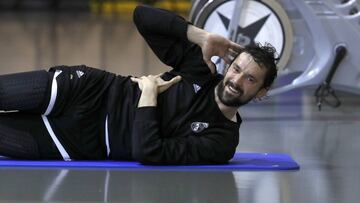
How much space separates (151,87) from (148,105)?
9 centimetres

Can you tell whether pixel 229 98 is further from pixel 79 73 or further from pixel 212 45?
pixel 79 73

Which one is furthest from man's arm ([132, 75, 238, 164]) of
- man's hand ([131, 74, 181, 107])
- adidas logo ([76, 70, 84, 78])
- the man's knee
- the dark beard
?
the man's knee

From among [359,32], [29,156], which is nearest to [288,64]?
[359,32]

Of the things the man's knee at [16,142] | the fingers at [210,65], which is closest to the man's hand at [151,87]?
the fingers at [210,65]

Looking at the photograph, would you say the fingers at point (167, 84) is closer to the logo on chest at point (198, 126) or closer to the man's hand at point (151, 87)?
the man's hand at point (151, 87)

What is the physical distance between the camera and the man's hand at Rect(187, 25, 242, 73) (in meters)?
2.58

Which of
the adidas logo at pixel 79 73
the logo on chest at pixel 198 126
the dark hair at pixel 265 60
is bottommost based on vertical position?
the logo on chest at pixel 198 126

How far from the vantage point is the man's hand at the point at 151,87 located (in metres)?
2.47

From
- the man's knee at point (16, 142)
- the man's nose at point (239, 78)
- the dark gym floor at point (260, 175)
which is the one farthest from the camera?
the man's knee at point (16, 142)

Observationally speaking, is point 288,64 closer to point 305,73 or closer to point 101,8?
point 305,73

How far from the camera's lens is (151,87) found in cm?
252

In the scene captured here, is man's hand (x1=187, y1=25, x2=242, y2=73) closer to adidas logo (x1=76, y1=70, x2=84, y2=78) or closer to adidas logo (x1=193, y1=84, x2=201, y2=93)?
adidas logo (x1=193, y1=84, x2=201, y2=93)

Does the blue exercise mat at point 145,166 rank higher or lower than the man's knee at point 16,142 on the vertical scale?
lower

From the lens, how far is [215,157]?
2562mm
